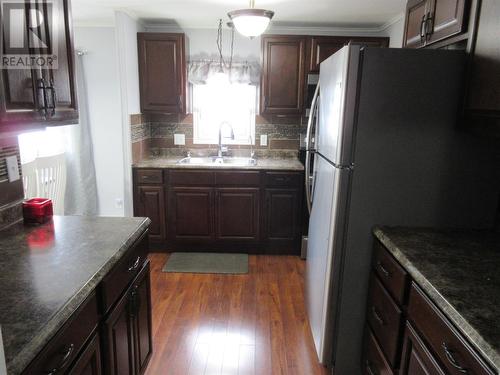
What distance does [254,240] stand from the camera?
3.57 metres

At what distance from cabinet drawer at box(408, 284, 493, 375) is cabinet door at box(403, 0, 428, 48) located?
1.42m

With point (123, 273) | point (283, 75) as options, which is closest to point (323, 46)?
point (283, 75)

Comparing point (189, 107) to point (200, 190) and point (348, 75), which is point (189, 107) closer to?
point (200, 190)

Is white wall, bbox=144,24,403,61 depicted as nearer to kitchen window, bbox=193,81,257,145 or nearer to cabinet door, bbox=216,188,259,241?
kitchen window, bbox=193,81,257,145

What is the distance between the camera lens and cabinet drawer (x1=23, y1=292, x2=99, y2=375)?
0.92 m

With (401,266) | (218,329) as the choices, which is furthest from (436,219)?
(218,329)

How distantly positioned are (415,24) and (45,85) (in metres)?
1.96

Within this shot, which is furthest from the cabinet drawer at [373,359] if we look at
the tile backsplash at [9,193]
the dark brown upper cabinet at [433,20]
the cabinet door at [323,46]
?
the cabinet door at [323,46]

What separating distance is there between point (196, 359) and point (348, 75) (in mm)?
1776

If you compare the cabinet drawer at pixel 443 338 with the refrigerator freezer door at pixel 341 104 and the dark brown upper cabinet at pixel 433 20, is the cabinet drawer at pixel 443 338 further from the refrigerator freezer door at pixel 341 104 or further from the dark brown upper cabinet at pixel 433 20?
the dark brown upper cabinet at pixel 433 20

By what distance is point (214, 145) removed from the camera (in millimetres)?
4004

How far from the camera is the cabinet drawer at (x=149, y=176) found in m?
3.43

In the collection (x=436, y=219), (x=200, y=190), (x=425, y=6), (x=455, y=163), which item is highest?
(x=425, y=6)

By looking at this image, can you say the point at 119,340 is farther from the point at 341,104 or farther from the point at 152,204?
the point at 152,204
